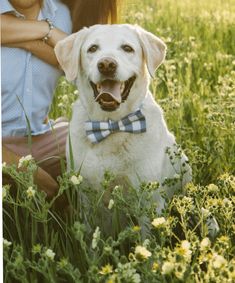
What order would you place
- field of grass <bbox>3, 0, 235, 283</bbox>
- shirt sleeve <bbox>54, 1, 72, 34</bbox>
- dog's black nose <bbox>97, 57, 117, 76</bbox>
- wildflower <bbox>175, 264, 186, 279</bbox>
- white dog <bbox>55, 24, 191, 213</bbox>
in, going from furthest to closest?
1. shirt sleeve <bbox>54, 1, 72, 34</bbox>
2. white dog <bbox>55, 24, 191, 213</bbox>
3. dog's black nose <bbox>97, 57, 117, 76</bbox>
4. field of grass <bbox>3, 0, 235, 283</bbox>
5. wildflower <bbox>175, 264, 186, 279</bbox>

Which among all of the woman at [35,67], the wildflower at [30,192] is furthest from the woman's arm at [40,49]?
the wildflower at [30,192]

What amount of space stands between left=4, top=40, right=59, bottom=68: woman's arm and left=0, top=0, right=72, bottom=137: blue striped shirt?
0.8 inches

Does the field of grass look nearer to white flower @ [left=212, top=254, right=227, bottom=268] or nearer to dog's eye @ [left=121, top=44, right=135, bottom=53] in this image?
white flower @ [left=212, top=254, right=227, bottom=268]

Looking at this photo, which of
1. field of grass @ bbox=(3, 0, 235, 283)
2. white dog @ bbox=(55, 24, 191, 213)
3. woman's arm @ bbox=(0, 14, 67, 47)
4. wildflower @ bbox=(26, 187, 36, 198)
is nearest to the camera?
field of grass @ bbox=(3, 0, 235, 283)

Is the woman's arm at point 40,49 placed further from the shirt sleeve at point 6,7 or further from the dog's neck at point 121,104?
the dog's neck at point 121,104

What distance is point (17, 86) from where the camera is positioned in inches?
128

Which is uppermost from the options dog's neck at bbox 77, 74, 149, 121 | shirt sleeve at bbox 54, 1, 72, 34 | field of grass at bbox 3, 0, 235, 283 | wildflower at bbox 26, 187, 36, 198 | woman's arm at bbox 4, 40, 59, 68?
shirt sleeve at bbox 54, 1, 72, 34

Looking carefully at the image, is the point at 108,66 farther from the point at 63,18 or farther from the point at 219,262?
the point at 219,262

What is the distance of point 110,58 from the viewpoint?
8.84 ft

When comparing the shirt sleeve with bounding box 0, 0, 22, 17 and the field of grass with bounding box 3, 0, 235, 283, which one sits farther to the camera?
the shirt sleeve with bounding box 0, 0, 22, 17

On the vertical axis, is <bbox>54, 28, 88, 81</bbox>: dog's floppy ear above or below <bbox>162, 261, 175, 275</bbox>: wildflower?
above

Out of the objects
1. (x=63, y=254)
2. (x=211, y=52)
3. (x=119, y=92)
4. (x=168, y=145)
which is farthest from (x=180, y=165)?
(x=211, y=52)

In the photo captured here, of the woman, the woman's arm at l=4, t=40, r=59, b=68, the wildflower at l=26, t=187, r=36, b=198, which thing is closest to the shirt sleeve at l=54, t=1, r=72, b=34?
the woman

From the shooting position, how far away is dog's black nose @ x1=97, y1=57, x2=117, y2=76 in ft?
8.78
